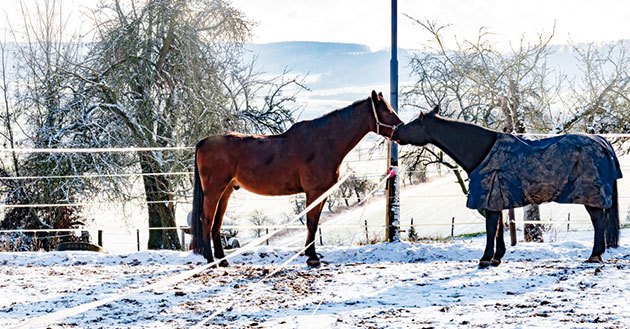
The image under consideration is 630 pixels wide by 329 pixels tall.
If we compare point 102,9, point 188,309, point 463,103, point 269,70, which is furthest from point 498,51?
point 188,309

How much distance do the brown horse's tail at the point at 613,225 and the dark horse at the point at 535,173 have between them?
0.03 m

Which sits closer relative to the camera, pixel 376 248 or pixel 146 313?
pixel 146 313

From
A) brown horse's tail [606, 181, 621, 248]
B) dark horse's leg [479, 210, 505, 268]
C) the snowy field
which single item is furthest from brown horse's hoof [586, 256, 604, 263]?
dark horse's leg [479, 210, 505, 268]

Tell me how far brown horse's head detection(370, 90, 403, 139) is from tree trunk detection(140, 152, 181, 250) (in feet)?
30.4

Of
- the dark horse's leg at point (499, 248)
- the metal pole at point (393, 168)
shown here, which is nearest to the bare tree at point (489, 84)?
the metal pole at point (393, 168)

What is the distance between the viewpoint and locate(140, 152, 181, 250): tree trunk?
52.0 ft

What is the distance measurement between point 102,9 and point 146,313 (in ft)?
41.4

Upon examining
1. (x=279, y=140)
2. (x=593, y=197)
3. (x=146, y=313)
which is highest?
(x=279, y=140)

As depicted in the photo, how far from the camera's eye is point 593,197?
21.9 feet

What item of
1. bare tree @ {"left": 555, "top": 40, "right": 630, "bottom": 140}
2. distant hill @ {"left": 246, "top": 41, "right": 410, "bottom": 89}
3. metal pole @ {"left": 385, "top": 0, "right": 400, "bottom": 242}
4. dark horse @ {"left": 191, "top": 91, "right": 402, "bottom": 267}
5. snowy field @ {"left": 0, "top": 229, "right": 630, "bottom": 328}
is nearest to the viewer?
snowy field @ {"left": 0, "top": 229, "right": 630, "bottom": 328}

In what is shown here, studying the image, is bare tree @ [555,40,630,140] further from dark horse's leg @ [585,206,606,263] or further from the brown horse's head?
the brown horse's head

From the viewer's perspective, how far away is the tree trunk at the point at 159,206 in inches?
624

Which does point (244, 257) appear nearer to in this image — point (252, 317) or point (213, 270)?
point (213, 270)

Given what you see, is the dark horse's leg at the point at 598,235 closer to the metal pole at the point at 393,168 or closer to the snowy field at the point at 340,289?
the snowy field at the point at 340,289
